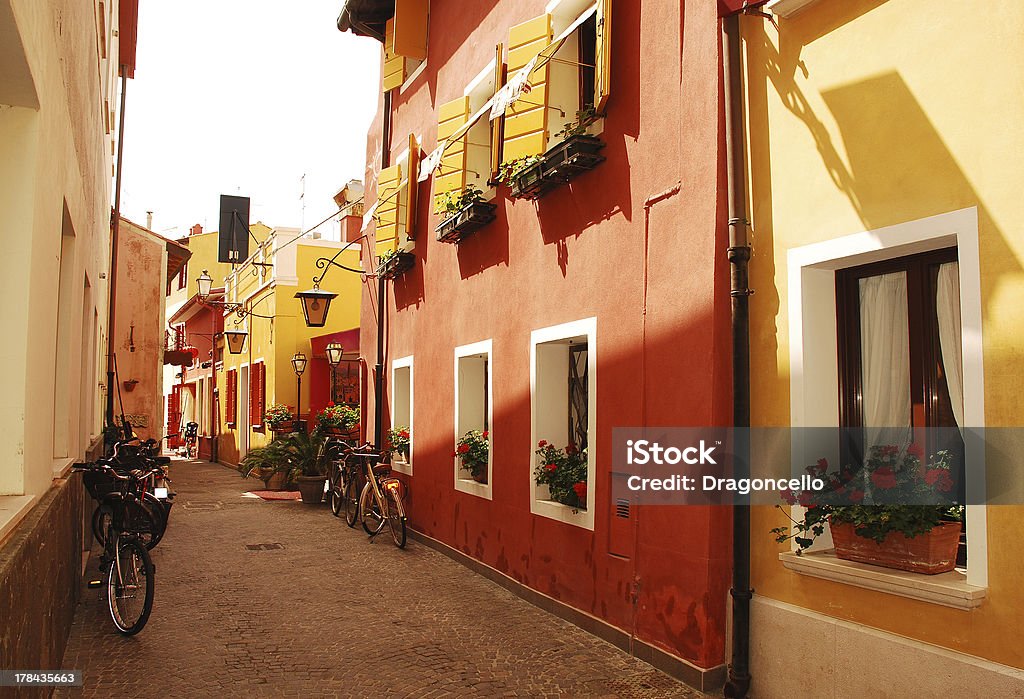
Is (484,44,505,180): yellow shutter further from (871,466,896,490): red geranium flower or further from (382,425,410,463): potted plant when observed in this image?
(871,466,896,490): red geranium flower

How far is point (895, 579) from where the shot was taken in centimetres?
404

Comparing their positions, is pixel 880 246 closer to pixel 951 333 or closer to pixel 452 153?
pixel 951 333

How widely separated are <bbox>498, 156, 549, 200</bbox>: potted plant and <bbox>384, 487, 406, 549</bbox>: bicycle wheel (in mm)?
4017

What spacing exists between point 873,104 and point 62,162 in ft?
14.7

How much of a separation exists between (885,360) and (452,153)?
5.71m

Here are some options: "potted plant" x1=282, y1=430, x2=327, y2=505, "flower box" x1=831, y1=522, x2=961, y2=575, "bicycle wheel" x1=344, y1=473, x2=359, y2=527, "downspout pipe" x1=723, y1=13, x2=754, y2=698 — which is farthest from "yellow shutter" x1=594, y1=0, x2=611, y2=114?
"potted plant" x1=282, y1=430, x2=327, y2=505

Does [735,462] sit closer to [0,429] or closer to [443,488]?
[0,429]

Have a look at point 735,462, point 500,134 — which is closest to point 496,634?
point 735,462

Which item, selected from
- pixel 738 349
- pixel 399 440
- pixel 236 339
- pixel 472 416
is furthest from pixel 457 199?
pixel 236 339

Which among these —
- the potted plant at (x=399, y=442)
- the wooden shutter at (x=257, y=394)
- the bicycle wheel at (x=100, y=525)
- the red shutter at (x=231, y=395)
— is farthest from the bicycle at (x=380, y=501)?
the red shutter at (x=231, y=395)

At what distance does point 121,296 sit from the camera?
1988 cm

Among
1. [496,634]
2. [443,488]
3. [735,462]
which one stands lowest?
[496,634]

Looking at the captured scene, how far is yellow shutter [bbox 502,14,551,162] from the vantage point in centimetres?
704

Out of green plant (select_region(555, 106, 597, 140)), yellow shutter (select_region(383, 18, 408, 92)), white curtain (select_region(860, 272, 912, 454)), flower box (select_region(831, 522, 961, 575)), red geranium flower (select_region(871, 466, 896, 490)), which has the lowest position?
flower box (select_region(831, 522, 961, 575))
